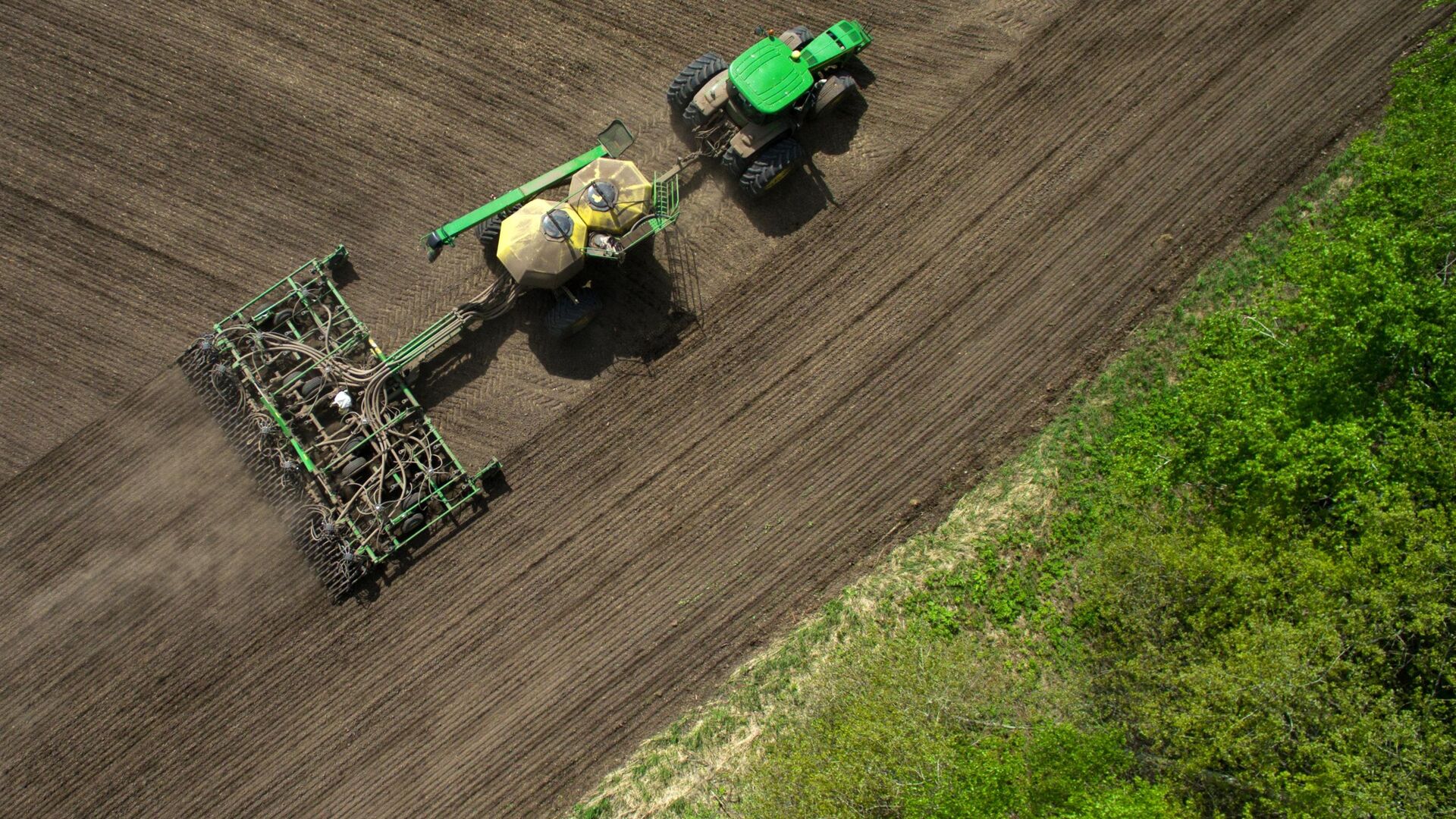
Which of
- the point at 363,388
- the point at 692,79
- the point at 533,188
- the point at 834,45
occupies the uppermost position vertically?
the point at 692,79

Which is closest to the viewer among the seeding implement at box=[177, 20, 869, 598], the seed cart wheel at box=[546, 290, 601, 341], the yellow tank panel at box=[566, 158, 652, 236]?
the yellow tank panel at box=[566, 158, 652, 236]

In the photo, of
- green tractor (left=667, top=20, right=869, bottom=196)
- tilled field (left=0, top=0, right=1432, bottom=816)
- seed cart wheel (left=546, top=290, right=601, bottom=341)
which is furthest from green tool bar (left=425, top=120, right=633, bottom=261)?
seed cart wheel (left=546, top=290, right=601, bottom=341)

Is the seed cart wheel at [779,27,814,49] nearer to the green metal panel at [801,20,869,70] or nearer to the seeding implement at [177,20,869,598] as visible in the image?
the seeding implement at [177,20,869,598]

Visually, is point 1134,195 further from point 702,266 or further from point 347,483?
point 347,483

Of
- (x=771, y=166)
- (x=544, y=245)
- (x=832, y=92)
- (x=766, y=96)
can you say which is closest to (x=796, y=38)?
(x=832, y=92)


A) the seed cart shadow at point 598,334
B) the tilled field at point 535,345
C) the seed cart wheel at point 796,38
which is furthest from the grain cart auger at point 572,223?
the seed cart wheel at point 796,38

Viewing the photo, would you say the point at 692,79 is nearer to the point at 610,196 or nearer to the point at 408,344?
the point at 610,196

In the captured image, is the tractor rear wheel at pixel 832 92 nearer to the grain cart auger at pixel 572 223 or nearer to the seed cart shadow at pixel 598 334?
the grain cart auger at pixel 572 223
